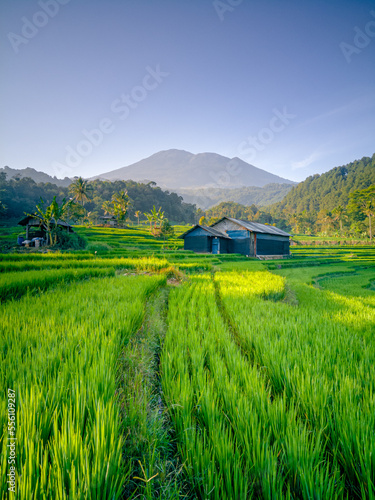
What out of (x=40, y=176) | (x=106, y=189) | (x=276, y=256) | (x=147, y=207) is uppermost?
(x=40, y=176)

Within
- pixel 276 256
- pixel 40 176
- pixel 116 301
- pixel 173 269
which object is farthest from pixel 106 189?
pixel 40 176

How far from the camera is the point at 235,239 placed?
872 inches

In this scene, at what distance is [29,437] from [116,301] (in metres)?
3.14

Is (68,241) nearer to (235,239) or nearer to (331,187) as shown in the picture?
(235,239)

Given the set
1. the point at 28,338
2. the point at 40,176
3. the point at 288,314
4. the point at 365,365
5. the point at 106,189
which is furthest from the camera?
the point at 40,176

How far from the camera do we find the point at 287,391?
1.73 m

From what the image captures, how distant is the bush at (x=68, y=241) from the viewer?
736 inches

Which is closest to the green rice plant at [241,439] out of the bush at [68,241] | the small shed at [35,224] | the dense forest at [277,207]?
the bush at [68,241]

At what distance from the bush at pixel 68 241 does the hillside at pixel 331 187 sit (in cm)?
7916

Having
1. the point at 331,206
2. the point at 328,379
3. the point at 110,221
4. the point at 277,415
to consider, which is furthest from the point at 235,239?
the point at 331,206

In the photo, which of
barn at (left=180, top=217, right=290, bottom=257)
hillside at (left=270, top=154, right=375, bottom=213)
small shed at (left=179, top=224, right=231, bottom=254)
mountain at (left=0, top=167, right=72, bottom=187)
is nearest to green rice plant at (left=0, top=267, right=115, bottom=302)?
small shed at (left=179, top=224, right=231, bottom=254)

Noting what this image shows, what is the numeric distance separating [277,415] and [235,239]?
2154cm

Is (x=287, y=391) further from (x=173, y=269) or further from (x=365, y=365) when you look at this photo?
(x=173, y=269)

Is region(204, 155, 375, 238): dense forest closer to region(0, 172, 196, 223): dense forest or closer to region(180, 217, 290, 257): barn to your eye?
region(0, 172, 196, 223): dense forest
